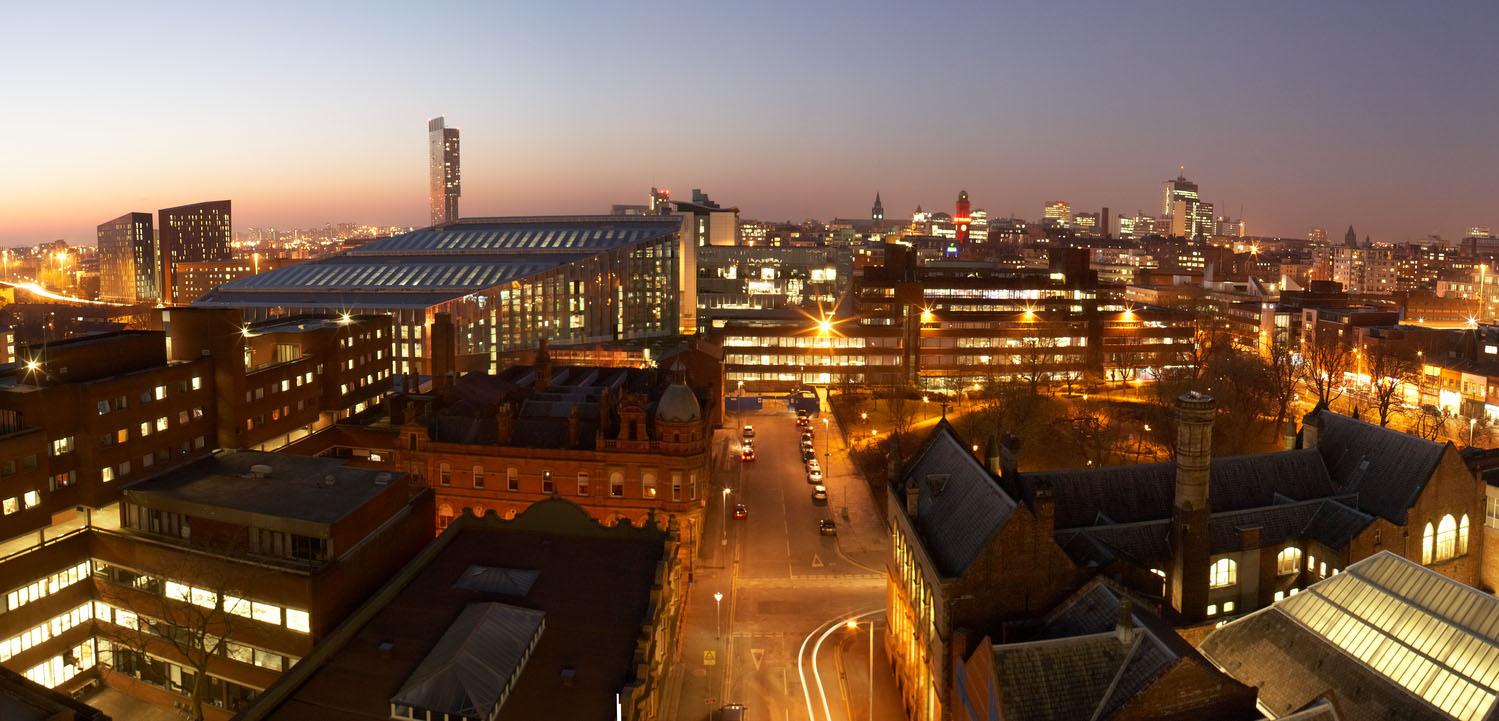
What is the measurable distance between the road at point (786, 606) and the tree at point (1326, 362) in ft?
221

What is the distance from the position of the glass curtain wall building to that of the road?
48665mm

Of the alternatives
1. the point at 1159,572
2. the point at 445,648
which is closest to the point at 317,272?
the point at 445,648

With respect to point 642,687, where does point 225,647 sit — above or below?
below

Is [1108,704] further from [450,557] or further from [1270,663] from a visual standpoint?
[450,557]

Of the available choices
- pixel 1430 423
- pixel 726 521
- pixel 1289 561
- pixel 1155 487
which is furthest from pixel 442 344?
pixel 1430 423

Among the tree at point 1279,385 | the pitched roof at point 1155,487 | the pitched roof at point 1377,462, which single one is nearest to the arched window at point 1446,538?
the pitched roof at point 1377,462

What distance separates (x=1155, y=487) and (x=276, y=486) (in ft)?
144

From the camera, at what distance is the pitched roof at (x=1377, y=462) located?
1770 inches

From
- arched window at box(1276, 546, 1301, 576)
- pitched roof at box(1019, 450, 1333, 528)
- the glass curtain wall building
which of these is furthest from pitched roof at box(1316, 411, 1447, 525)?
the glass curtain wall building

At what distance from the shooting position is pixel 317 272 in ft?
455

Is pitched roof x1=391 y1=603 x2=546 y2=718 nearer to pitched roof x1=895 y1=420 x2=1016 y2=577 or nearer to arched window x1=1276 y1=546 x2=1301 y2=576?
pitched roof x1=895 y1=420 x2=1016 y2=577

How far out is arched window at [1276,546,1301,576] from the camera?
4384 centimetres

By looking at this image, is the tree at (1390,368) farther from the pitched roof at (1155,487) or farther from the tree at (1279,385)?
the pitched roof at (1155,487)

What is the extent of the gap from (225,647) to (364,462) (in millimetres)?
29409
